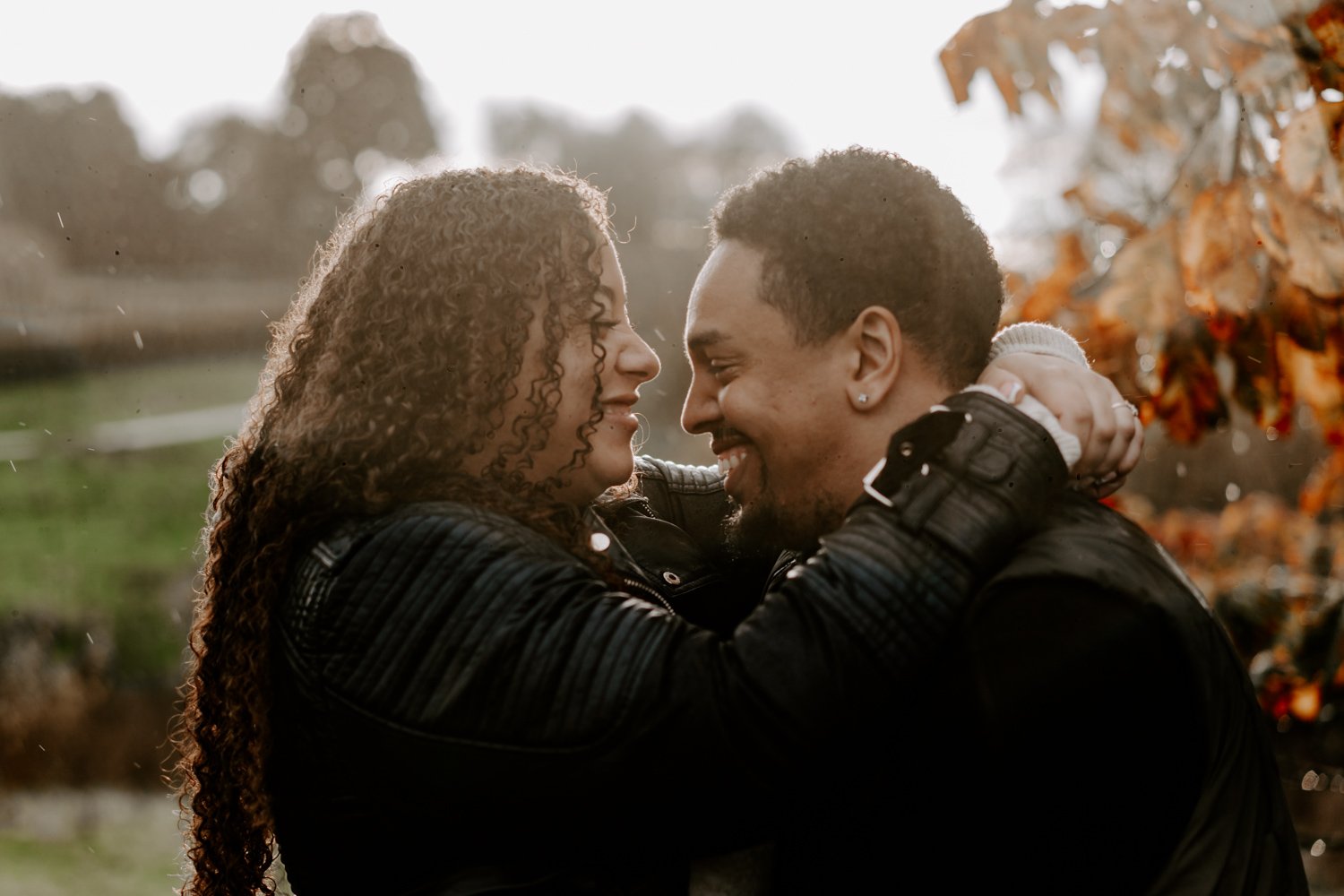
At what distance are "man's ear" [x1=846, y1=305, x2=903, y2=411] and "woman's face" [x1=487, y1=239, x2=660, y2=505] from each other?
1.28ft

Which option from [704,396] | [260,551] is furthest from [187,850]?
[704,396]

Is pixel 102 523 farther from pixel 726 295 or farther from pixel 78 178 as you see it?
pixel 726 295

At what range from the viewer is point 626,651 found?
1731 mm

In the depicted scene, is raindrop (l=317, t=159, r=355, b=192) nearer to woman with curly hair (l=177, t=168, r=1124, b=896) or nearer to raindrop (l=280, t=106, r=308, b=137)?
raindrop (l=280, t=106, r=308, b=137)

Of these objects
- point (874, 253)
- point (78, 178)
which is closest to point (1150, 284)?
point (874, 253)

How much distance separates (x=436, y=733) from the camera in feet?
5.73

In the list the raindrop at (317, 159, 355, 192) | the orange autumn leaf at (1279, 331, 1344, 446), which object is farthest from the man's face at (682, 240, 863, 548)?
the raindrop at (317, 159, 355, 192)

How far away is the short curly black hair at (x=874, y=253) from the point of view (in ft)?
7.48

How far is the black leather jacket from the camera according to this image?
170cm

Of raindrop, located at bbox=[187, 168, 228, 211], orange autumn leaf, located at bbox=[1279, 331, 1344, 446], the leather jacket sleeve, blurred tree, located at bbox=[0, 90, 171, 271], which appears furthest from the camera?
raindrop, located at bbox=[187, 168, 228, 211]

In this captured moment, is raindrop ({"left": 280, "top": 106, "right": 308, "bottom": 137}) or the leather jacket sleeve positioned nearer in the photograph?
the leather jacket sleeve

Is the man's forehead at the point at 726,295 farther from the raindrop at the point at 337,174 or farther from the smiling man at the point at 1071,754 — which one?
the raindrop at the point at 337,174

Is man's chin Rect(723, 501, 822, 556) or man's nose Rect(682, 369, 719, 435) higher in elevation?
man's nose Rect(682, 369, 719, 435)

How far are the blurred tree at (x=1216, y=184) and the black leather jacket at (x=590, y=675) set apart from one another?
100cm
